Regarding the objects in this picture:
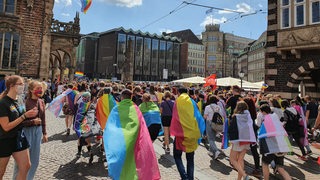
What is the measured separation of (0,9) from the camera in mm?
19031

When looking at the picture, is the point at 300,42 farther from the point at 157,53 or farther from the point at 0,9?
the point at 157,53

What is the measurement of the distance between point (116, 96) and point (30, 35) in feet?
51.6

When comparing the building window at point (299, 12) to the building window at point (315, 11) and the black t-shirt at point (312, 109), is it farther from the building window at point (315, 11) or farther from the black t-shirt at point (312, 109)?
the black t-shirt at point (312, 109)

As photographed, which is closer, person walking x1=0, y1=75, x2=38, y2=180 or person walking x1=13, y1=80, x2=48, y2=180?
person walking x1=0, y1=75, x2=38, y2=180

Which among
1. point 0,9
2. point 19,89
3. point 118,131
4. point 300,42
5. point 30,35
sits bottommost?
point 118,131

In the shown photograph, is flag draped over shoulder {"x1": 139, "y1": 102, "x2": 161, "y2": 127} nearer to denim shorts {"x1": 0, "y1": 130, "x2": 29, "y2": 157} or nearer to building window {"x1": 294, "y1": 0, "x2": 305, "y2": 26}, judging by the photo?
denim shorts {"x1": 0, "y1": 130, "x2": 29, "y2": 157}

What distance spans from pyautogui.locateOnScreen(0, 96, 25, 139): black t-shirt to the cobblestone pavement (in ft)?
6.09

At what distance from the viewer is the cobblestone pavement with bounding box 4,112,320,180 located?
5.48 m

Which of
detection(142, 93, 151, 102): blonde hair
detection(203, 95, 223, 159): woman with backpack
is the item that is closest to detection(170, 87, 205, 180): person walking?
detection(142, 93, 151, 102): blonde hair

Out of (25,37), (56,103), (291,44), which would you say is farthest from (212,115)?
(25,37)

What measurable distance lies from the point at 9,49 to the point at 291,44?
19819mm

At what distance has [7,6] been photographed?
63.4 feet

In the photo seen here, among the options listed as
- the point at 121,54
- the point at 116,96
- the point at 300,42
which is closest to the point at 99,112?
the point at 116,96

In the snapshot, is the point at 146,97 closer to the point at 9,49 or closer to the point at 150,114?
the point at 150,114
